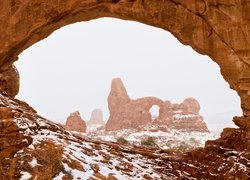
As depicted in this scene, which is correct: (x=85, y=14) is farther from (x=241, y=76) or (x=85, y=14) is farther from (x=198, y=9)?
(x=241, y=76)

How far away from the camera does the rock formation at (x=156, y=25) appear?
1041cm

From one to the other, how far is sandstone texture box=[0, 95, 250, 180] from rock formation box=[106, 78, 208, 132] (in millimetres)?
45508

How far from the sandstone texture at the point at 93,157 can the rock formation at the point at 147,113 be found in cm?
4551

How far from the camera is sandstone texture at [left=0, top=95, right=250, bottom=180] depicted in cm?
948

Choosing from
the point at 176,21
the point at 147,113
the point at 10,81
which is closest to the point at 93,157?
the point at 176,21

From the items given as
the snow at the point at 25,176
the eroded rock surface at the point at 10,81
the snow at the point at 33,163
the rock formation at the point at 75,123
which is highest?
the eroded rock surface at the point at 10,81

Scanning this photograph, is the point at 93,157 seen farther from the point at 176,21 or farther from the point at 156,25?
the point at 176,21

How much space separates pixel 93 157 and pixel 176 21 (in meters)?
6.60

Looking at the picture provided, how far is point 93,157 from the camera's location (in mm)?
11070

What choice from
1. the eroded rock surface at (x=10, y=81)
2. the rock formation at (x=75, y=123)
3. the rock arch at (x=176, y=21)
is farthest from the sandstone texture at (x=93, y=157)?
the rock formation at (x=75, y=123)

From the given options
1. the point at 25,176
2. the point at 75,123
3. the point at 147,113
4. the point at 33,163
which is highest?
the point at 33,163

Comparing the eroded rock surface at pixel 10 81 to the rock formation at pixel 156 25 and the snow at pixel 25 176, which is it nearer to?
the rock formation at pixel 156 25

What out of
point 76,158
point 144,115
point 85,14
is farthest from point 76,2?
point 144,115

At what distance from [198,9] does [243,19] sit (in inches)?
72.8
